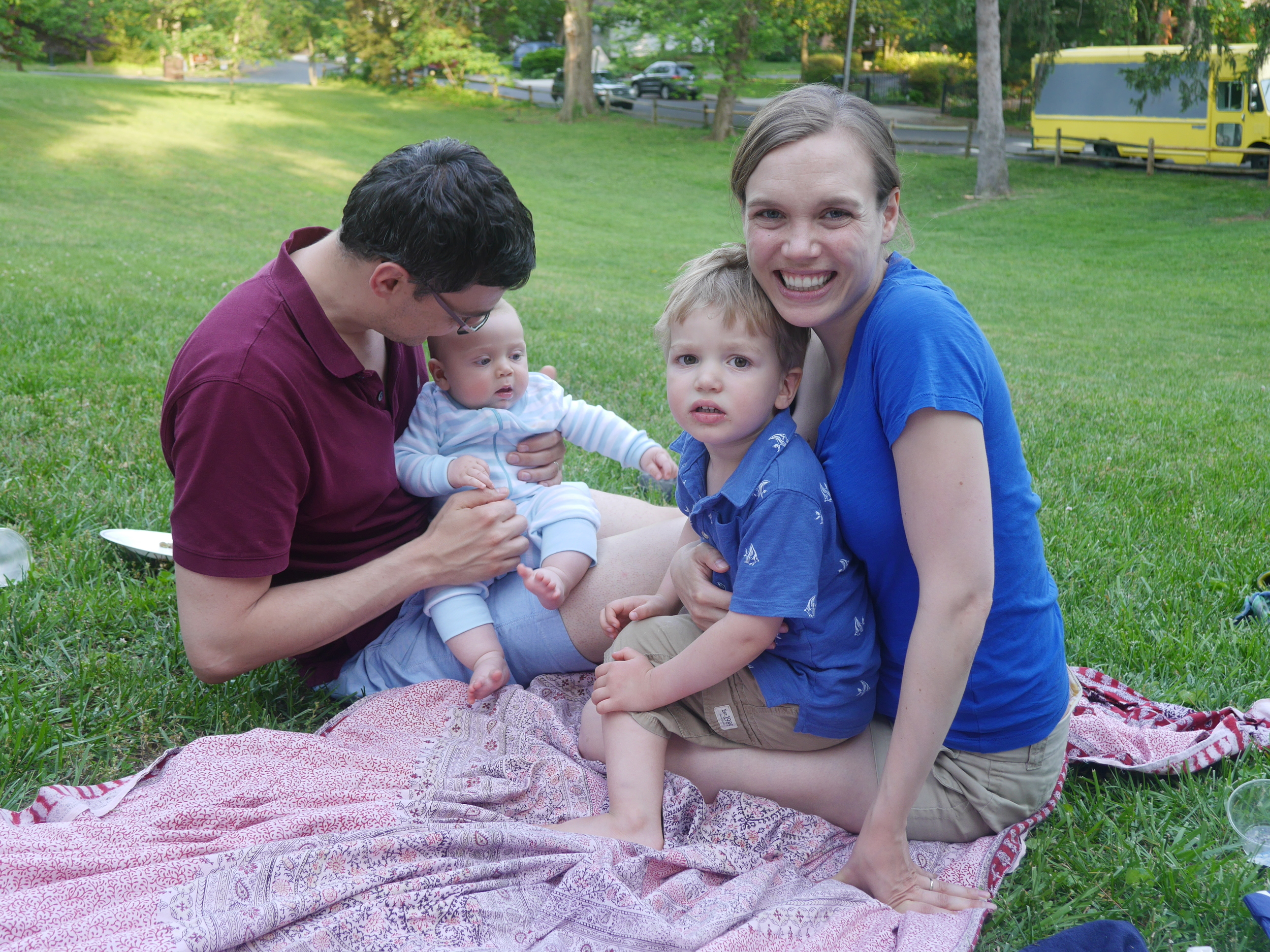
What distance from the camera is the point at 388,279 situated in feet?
8.45

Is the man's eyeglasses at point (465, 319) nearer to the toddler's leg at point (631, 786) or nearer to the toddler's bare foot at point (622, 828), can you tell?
the toddler's leg at point (631, 786)

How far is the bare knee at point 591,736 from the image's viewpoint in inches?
106

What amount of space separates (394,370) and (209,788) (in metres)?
1.27

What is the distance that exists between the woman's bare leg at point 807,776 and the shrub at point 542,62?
4883cm

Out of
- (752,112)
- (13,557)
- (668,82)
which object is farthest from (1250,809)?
(668,82)

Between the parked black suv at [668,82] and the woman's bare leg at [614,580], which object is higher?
the parked black suv at [668,82]

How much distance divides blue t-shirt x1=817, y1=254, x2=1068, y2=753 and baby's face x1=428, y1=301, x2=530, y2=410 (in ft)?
3.70

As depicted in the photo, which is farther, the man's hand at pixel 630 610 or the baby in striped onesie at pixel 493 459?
the baby in striped onesie at pixel 493 459

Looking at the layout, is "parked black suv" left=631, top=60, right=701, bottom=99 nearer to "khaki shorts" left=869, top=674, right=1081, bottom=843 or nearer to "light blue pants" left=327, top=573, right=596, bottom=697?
"light blue pants" left=327, top=573, right=596, bottom=697

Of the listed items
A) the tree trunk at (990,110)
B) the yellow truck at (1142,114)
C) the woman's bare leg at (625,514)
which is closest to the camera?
the woman's bare leg at (625,514)

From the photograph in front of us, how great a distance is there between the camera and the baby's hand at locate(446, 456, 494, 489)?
2984 mm

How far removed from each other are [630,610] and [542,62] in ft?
161

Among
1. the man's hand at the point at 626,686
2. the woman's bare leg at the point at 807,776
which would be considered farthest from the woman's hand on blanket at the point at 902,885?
the man's hand at the point at 626,686

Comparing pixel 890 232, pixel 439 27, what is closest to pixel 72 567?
pixel 890 232
